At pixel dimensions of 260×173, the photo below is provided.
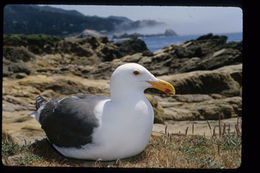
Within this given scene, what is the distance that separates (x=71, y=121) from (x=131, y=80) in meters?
0.92

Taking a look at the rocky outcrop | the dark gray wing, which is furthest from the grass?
the rocky outcrop

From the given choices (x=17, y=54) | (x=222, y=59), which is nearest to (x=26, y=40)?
(x=17, y=54)

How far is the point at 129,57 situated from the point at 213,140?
712 centimetres

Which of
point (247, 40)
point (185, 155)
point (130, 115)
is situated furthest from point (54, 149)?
point (247, 40)

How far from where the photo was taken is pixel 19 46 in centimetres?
1379

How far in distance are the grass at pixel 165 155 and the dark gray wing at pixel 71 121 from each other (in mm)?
246

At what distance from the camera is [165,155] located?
12.9 feet

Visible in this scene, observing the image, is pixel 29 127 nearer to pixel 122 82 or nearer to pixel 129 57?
pixel 122 82

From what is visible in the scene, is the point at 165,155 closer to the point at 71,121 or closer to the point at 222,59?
the point at 71,121

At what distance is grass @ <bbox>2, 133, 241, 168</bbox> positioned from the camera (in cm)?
364

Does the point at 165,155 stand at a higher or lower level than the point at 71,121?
lower

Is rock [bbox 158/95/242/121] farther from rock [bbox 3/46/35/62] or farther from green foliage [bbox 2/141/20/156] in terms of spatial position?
rock [bbox 3/46/35/62]

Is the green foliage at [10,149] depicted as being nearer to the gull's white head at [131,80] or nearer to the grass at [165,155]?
the grass at [165,155]

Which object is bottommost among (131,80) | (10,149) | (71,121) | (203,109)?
(203,109)
